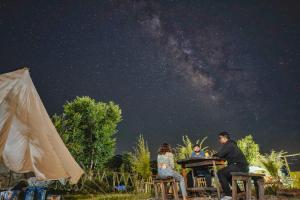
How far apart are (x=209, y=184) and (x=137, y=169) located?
776 centimetres

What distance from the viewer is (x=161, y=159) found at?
6523 millimetres

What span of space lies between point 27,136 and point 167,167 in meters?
3.28

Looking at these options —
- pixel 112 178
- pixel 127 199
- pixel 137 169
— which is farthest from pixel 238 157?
pixel 112 178

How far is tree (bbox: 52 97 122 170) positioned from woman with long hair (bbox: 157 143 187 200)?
1373 cm

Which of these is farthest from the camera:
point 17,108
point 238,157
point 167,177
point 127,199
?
point 127,199

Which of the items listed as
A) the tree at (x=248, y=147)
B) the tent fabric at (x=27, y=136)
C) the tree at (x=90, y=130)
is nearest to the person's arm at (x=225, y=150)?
the tent fabric at (x=27, y=136)

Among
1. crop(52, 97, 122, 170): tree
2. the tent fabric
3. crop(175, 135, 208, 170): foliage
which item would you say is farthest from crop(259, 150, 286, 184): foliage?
crop(52, 97, 122, 170): tree

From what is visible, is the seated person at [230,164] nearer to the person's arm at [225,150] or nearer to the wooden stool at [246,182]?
the person's arm at [225,150]

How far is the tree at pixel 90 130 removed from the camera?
769 inches

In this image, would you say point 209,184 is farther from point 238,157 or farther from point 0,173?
point 0,173

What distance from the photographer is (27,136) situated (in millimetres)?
5094

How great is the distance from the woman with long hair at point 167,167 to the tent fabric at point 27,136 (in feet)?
6.53

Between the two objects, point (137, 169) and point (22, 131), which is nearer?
point (22, 131)

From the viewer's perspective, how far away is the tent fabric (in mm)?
4551
